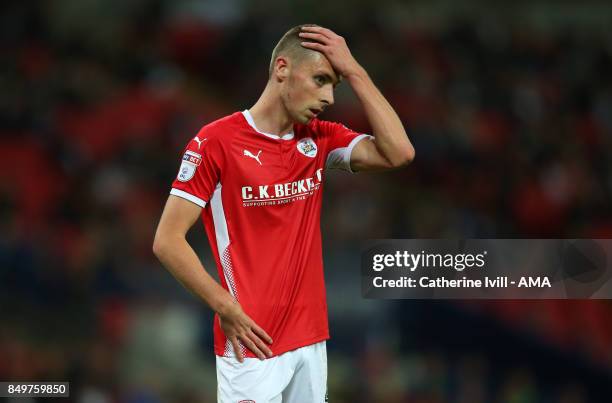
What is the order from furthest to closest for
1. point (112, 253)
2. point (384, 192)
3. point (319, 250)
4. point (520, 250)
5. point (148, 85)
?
point (148, 85) → point (384, 192) → point (112, 253) → point (520, 250) → point (319, 250)

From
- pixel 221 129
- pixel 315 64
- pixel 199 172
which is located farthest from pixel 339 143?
pixel 199 172

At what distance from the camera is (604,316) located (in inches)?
235

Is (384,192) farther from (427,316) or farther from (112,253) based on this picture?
(112,253)

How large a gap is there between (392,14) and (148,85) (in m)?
2.98

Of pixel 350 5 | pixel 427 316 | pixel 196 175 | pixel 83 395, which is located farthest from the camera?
pixel 350 5

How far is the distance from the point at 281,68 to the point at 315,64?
0.42 ft

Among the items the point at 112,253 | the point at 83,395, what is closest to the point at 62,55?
the point at 112,253

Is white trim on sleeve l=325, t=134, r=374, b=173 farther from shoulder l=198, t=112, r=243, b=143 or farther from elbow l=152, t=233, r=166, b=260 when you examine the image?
elbow l=152, t=233, r=166, b=260

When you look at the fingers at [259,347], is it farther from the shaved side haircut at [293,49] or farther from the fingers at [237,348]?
the shaved side haircut at [293,49]

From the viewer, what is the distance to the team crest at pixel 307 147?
3.11 m

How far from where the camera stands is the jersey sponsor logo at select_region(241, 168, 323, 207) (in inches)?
116

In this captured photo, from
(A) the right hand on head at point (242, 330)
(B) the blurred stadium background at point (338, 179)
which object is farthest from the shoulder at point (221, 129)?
(B) the blurred stadium background at point (338, 179)

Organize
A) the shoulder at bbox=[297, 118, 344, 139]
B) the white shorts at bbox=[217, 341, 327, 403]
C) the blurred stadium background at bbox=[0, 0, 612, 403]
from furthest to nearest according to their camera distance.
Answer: the blurred stadium background at bbox=[0, 0, 612, 403] → the shoulder at bbox=[297, 118, 344, 139] → the white shorts at bbox=[217, 341, 327, 403]

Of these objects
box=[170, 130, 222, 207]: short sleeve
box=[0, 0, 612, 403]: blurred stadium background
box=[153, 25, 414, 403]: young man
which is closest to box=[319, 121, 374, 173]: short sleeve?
box=[153, 25, 414, 403]: young man
